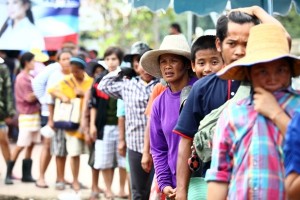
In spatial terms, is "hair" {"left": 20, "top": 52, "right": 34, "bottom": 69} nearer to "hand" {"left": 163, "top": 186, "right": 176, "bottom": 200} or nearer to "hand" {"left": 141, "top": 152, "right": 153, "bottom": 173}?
"hand" {"left": 141, "top": 152, "right": 153, "bottom": 173}

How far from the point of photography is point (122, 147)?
887 cm

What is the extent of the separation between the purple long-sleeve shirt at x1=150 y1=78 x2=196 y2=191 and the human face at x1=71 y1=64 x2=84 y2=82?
5.05 meters

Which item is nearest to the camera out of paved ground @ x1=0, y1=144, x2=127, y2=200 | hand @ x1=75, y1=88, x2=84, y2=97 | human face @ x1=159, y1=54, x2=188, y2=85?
human face @ x1=159, y1=54, x2=188, y2=85

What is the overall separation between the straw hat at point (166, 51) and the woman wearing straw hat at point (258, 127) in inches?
75.6

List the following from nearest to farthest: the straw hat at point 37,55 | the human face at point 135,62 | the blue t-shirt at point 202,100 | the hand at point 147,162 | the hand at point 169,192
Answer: the blue t-shirt at point 202,100 < the hand at point 169,192 < the hand at point 147,162 < the human face at point 135,62 < the straw hat at point 37,55

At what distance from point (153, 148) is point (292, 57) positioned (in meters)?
2.26

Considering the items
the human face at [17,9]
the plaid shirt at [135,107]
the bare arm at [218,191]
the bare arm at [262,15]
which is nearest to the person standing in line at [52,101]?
the human face at [17,9]

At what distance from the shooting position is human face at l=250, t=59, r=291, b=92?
322 cm

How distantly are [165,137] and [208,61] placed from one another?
0.73 meters

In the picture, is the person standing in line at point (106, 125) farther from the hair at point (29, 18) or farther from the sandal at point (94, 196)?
the hair at point (29, 18)

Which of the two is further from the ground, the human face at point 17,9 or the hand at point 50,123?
the human face at point 17,9

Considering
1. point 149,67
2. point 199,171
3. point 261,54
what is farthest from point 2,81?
point 261,54

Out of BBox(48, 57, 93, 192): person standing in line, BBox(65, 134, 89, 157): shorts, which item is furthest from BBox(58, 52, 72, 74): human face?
BBox(65, 134, 89, 157): shorts

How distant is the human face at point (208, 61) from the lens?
4.77 metres
